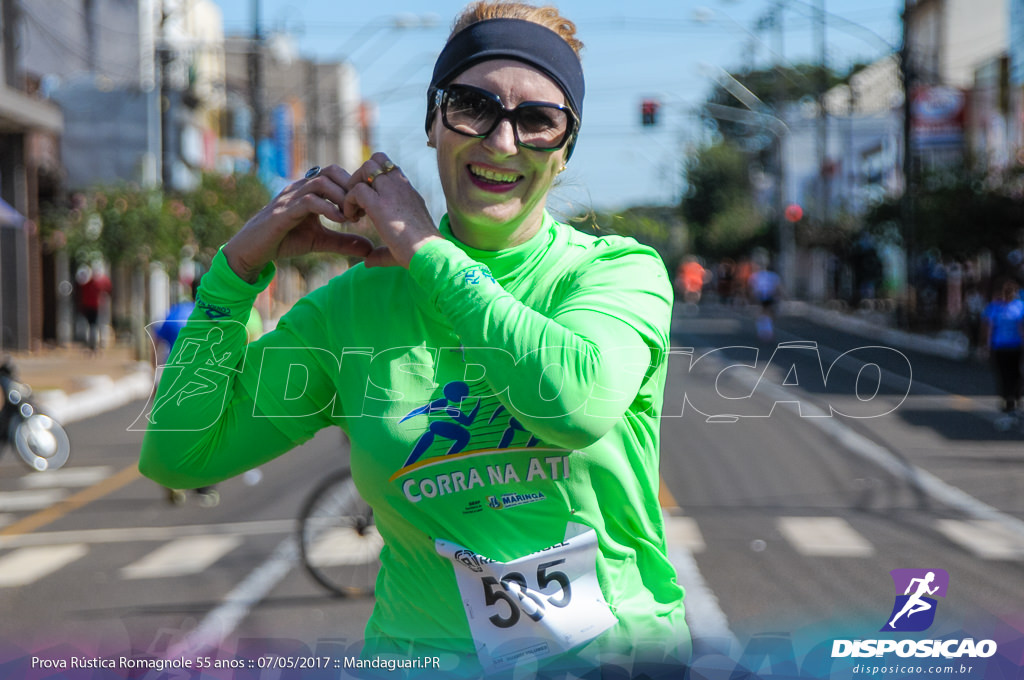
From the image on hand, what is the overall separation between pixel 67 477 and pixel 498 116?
12361mm

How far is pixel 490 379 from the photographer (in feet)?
6.11

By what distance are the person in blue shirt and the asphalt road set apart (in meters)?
0.95

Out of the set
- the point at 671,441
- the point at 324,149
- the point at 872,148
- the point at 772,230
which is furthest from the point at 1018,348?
the point at 324,149

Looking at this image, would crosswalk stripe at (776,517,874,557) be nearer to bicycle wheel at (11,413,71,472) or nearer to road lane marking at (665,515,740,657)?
road lane marking at (665,515,740,657)

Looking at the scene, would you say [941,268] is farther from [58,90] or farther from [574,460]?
[574,460]

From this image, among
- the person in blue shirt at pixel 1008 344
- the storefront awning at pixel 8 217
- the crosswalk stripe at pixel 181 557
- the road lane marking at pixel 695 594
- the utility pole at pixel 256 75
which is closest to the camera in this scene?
the road lane marking at pixel 695 594

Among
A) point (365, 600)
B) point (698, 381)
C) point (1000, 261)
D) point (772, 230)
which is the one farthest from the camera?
point (772, 230)

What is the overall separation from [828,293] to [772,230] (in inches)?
214

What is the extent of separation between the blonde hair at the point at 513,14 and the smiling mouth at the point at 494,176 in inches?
9.1

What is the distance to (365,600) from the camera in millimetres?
7797

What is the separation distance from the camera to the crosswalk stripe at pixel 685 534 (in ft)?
30.2

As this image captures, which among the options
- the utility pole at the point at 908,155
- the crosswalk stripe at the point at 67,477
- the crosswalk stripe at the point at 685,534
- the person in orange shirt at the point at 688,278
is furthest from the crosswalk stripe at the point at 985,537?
the person in orange shirt at the point at 688,278

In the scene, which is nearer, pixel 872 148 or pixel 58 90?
pixel 58 90

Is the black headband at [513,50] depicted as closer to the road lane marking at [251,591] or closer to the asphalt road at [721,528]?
the asphalt road at [721,528]
